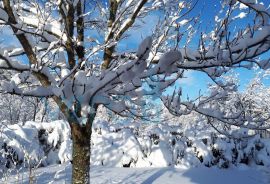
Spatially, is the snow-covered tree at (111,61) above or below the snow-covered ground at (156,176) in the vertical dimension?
above

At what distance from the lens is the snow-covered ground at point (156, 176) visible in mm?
7066

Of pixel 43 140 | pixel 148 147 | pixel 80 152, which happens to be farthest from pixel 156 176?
pixel 43 140

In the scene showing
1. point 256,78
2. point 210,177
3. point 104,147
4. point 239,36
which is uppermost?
point 256,78

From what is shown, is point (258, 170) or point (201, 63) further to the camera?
point (258, 170)

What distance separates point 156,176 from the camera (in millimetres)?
7785

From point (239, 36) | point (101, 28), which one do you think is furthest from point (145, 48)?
point (101, 28)

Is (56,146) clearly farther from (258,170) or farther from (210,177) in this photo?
(258,170)

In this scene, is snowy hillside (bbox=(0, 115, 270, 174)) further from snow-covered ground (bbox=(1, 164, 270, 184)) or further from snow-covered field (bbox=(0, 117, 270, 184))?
snow-covered ground (bbox=(1, 164, 270, 184))

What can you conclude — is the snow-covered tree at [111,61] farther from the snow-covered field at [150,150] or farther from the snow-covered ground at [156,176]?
the snow-covered field at [150,150]

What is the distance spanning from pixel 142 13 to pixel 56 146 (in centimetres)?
643

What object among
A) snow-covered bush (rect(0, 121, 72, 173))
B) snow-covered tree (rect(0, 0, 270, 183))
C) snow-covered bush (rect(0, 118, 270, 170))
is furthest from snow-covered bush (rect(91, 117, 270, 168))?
snow-covered tree (rect(0, 0, 270, 183))

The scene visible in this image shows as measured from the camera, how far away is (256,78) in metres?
31.1

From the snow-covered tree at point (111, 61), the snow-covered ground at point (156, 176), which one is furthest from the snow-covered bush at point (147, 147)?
the snow-covered tree at point (111, 61)

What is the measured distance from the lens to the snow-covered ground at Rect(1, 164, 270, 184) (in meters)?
7.07
